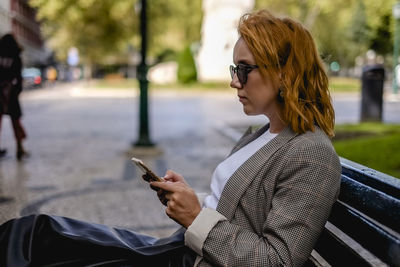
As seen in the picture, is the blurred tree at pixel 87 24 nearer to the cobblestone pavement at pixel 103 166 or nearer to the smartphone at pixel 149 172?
the cobblestone pavement at pixel 103 166

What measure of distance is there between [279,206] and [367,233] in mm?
275

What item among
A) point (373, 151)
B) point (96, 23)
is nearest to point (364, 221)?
point (373, 151)

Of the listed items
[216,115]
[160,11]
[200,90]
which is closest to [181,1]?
[160,11]

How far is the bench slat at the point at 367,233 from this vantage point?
1.38 meters

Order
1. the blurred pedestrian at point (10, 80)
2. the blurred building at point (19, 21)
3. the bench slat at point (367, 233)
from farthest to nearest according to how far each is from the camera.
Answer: the blurred pedestrian at point (10, 80) < the blurred building at point (19, 21) < the bench slat at point (367, 233)

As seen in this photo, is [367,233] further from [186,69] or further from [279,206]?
[186,69]

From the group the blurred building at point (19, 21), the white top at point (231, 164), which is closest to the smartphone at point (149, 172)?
the white top at point (231, 164)

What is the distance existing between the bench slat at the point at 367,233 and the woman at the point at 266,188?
111 mm

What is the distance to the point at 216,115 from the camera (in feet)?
54.1

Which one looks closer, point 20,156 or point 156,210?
point 156,210

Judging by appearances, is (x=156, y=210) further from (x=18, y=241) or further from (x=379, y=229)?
(x=379, y=229)

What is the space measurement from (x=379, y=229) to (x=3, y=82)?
8.21m

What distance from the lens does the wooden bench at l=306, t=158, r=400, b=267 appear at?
1452 millimetres

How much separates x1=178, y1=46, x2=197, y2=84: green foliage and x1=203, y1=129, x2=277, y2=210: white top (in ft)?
108
